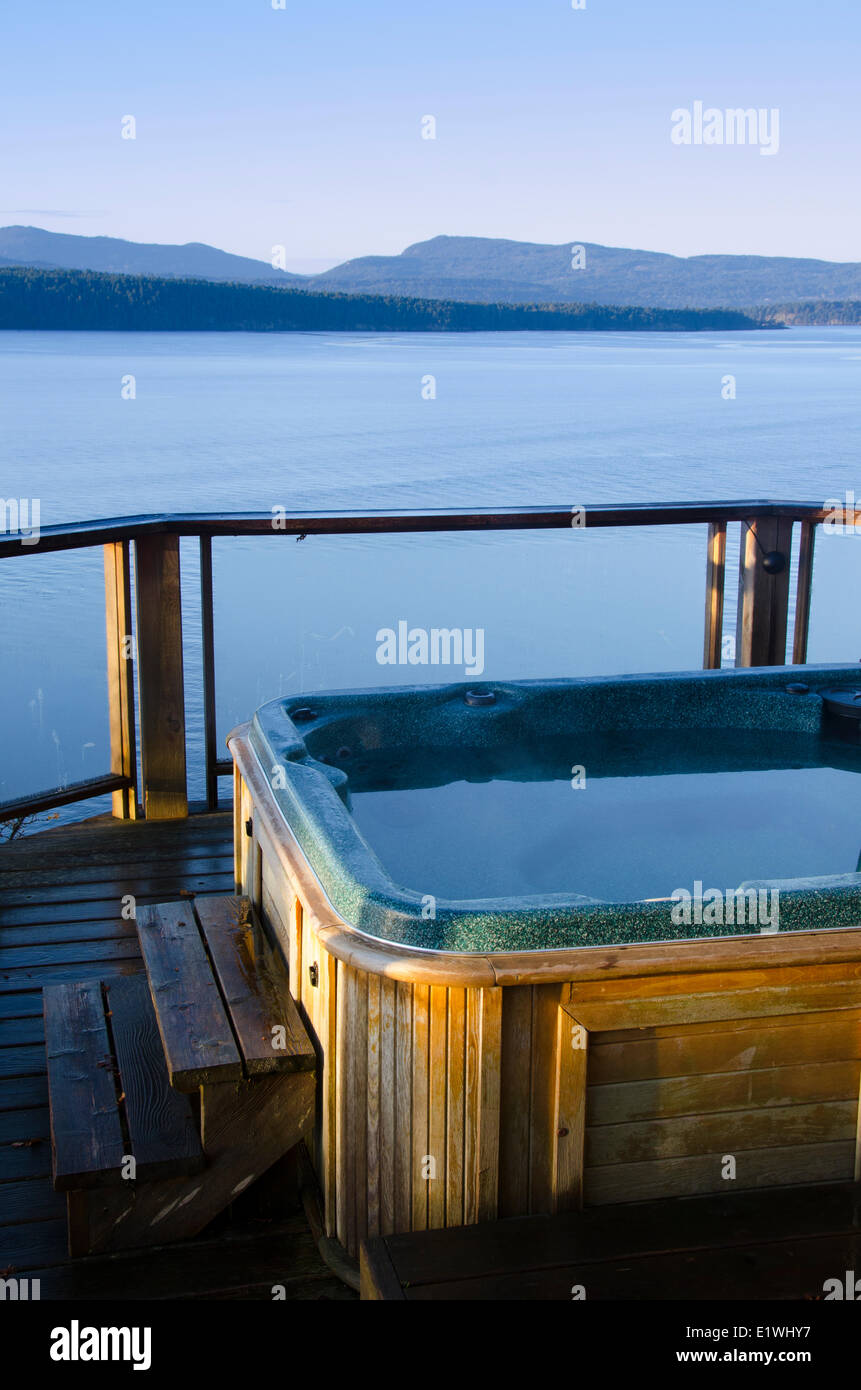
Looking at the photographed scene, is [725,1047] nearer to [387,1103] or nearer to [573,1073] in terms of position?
[573,1073]

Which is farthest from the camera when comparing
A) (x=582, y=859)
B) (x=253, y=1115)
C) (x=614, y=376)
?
(x=614, y=376)

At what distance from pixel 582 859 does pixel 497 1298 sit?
1382 mm

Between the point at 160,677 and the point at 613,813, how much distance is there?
4.62ft

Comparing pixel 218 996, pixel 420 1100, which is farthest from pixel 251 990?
pixel 420 1100

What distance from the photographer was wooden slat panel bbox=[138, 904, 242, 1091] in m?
1.96

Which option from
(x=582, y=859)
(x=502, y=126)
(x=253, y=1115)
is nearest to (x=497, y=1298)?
(x=253, y=1115)

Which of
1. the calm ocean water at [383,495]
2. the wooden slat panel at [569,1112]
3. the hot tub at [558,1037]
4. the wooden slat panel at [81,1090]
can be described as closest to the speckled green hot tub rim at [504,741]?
the hot tub at [558,1037]

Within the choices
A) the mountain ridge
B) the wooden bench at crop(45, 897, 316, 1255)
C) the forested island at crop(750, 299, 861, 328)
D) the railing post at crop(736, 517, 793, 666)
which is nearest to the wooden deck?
the wooden bench at crop(45, 897, 316, 1255)

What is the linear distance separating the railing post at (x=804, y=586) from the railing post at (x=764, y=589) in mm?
45

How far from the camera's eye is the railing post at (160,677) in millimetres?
3676

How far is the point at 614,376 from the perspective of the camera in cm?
3853

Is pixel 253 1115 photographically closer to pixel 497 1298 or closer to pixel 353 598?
pixel 497 1298

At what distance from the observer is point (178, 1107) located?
6.84 ft
